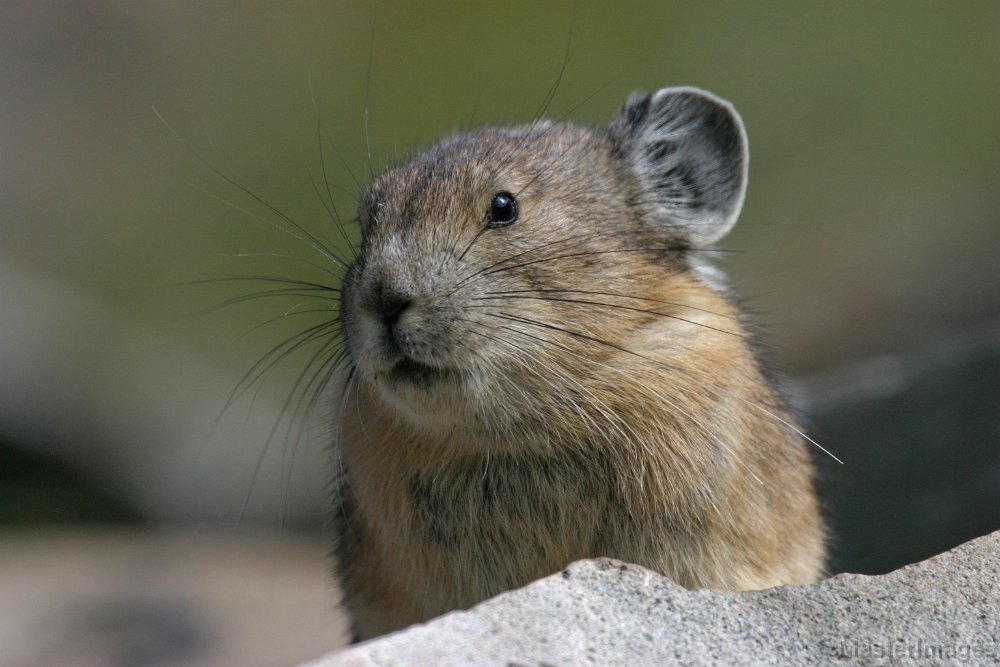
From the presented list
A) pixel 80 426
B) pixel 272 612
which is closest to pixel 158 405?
pixel 80 426

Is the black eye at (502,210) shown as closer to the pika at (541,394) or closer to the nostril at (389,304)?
the pika at (541,394)

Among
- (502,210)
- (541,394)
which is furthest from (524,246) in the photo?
(541,394)

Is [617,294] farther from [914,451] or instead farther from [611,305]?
[914,451]

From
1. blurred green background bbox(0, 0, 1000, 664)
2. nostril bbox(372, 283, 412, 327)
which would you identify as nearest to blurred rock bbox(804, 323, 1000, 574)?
blurred green background bbox(0, 0, 1000, 664)

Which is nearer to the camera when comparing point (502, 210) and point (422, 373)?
point (422, 373)

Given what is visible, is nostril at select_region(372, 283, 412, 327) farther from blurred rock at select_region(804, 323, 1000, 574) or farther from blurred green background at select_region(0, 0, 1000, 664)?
blurred green background at select_region(0, 0, 1000, 664)

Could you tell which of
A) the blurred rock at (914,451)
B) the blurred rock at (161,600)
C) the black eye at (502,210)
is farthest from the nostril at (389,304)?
the blurred rock at (161,600)
